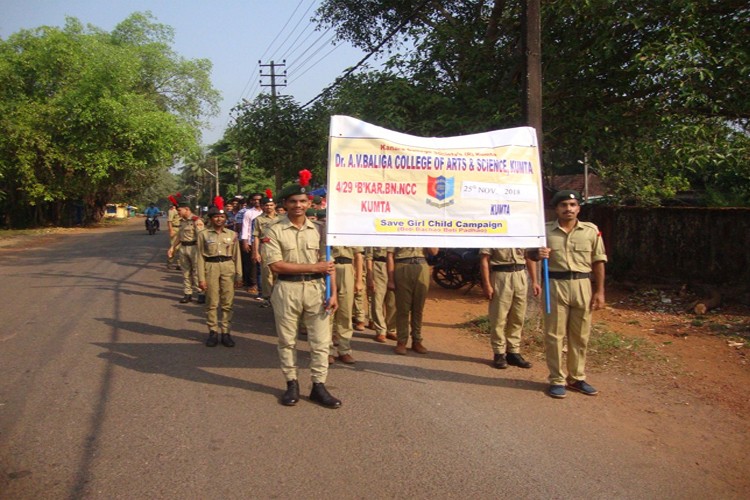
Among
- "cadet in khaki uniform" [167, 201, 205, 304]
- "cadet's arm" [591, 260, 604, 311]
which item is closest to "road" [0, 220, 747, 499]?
"cadet's arm" [591, 260, 604, 311]

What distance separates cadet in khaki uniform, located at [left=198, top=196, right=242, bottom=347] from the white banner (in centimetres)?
257

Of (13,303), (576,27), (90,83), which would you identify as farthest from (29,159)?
(576,27)

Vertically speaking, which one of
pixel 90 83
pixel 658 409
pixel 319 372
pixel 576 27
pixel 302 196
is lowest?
pixel 658 409

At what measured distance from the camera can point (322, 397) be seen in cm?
489

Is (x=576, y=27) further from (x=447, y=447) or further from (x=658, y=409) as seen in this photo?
(x=447, y=447)

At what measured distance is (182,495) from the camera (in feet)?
11.1

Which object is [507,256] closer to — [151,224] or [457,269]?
[457,269]

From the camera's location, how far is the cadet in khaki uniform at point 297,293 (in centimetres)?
488

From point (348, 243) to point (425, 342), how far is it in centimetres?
Answer: 271

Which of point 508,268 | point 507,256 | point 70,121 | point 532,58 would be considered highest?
point 70,121

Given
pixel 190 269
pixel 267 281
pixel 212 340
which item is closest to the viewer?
pixel 212 340

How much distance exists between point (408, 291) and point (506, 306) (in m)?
1.13

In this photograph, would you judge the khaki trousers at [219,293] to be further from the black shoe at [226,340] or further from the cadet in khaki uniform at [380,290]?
the cadet in khaki uniform at [380,290]

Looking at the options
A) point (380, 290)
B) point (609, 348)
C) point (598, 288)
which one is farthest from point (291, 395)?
point (609, 348)
